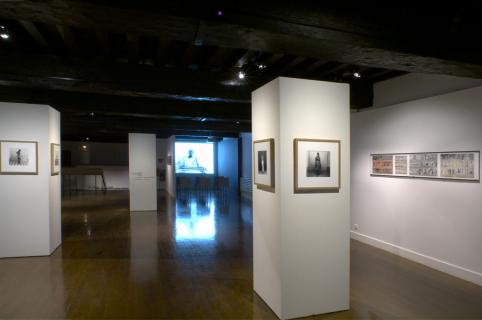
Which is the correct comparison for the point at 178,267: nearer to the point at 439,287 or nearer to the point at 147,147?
the point at 439,287

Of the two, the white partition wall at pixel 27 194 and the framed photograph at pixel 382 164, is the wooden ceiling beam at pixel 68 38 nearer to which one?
the white partition wall at pixel 27 194

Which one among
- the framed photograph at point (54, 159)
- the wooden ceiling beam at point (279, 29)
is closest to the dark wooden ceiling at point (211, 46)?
the wooden ceiling beam at point (279, 29)

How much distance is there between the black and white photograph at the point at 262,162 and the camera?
12.1 feet

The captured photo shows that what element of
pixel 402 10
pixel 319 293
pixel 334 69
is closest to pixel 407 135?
pixel 334 69

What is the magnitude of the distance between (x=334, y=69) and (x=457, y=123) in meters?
1.99

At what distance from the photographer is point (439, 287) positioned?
4266 millimetres

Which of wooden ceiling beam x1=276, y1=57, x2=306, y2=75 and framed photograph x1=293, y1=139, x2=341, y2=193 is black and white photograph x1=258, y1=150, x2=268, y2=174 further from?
wooden ceiling beam x1=276, y1=57, x2=306, y2=75

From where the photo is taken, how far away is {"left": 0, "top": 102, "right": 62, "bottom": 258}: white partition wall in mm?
5500

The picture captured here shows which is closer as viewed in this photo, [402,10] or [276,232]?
[402,10]

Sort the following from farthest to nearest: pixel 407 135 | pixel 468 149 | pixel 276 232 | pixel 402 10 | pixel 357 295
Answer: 1. pixel 407 135
2. pixel 468 149
3. pixel 357 295
4. pixel 276 232
5. pixel 402 10

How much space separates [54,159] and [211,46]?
3.87m

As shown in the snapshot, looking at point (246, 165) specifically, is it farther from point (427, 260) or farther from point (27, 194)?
point (427, 260)

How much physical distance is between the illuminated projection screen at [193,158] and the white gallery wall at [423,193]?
37.8 feet

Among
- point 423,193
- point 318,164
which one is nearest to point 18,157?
point 318,164
